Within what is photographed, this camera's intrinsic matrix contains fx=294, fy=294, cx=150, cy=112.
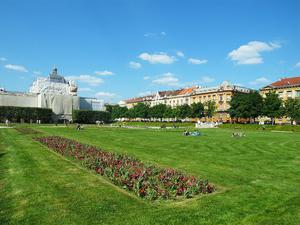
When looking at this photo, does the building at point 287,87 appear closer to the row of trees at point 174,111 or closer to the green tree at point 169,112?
the row of trees at point 174,111

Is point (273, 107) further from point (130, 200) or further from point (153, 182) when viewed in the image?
point (130, 200)

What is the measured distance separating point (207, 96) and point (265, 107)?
53790 mm

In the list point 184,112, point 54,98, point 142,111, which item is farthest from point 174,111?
point 54,98

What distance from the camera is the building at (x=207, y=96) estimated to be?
416 feet

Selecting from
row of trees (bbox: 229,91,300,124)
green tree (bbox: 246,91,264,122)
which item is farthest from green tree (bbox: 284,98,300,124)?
green tree (bbox: 246,91,264,122)

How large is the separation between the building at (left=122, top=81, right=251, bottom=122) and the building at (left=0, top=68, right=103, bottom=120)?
46842 millimetres

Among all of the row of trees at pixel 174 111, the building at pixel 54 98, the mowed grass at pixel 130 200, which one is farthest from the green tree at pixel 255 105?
the mowed grass at pixel 130 200

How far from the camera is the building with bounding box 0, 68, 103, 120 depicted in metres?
98.7

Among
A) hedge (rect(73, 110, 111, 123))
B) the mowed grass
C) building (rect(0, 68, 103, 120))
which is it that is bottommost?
the mowed grass

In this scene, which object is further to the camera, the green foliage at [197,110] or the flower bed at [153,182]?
the green foliage at [197,110]

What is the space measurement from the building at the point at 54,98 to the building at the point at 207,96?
46842mm

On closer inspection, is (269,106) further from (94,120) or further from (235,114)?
(94,120)

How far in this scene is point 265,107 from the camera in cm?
8275

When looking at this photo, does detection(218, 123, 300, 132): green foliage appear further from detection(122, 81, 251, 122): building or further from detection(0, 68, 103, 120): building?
detection(0, 68, 103, 120): building
